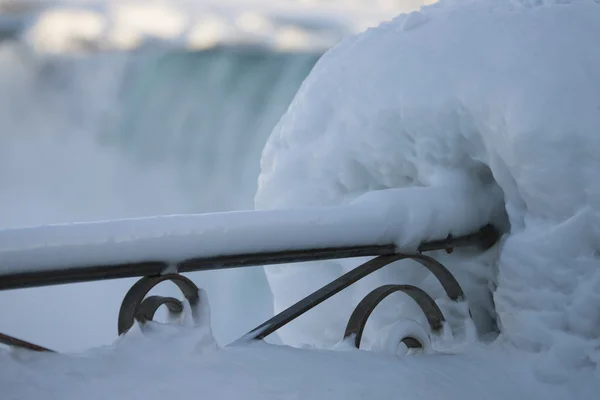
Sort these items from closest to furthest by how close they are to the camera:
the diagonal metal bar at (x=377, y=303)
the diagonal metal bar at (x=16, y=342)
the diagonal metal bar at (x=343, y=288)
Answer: the diagonal metal bar at (x=16, y=342) → the diagonal metal bar at (x=343, y=288) → the diagonal metal bar at (x=377, y=303)

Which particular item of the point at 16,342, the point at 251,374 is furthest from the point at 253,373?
the point at 16,342

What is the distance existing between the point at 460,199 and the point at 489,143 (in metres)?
0.14

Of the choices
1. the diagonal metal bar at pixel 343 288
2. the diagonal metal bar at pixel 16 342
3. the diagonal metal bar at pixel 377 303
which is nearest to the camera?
the diagonal metal bar at pixel 16 342

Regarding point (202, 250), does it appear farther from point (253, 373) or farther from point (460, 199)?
point (460, 199)

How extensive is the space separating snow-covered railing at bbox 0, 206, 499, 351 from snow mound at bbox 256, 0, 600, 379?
11cm

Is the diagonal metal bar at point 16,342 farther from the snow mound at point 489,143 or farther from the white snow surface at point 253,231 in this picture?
the snow mound at point 489,143

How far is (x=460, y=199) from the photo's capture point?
1.45m

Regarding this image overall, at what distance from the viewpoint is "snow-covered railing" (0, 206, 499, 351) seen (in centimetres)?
104

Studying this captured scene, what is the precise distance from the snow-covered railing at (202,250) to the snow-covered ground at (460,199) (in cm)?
4

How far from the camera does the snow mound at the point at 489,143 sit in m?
1.29

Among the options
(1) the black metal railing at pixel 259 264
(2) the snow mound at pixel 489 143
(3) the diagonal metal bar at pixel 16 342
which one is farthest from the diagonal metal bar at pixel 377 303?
(3) the diagonal metal bar at pixel 16 342

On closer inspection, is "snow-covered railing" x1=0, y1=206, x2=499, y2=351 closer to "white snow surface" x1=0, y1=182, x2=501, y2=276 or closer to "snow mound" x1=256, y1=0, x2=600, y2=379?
"white snow surface" x1=0, y1=182, x2=501, y2=276

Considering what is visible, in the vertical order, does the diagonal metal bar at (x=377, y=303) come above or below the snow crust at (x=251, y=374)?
above

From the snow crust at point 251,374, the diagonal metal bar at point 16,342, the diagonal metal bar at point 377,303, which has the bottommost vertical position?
the snow crust at point 251,374
